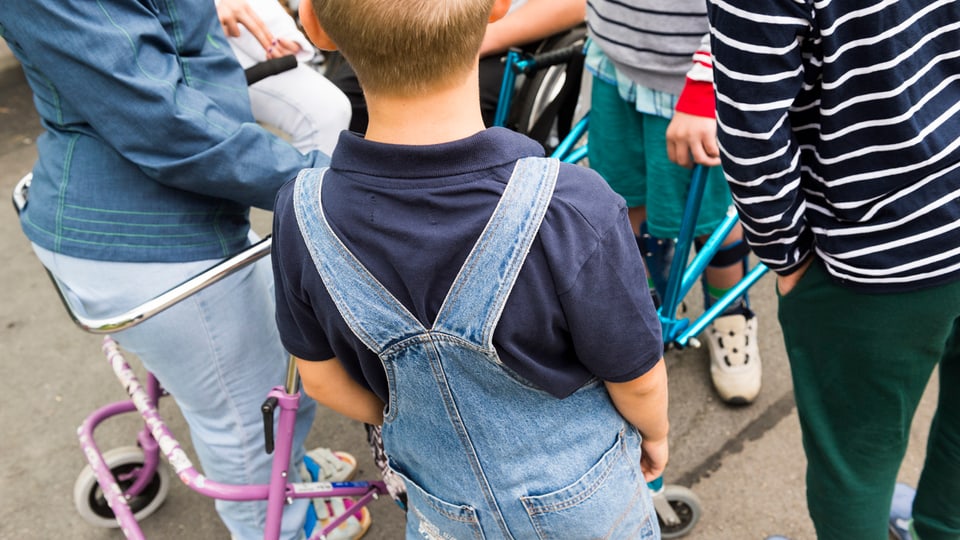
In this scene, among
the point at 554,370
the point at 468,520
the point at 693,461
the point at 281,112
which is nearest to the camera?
the point at 554,370

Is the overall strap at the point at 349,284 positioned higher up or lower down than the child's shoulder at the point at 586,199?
lower down

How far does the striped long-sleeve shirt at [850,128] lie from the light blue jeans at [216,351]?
1080mm

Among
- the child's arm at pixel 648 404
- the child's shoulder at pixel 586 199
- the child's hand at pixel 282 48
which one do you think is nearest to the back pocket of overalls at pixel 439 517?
the child's arm at pixel 648 404

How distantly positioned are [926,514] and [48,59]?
6.50ft

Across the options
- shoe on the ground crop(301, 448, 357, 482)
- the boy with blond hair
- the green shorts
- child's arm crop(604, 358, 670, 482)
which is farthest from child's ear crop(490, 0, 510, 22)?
shoe on the ground crop(301, 448, 357, 482)

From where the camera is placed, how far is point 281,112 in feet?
6.68

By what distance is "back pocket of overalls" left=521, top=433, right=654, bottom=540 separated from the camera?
1275mm

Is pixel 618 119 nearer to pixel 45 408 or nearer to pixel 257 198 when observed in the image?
pixel 257 198

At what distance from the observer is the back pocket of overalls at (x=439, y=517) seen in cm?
133

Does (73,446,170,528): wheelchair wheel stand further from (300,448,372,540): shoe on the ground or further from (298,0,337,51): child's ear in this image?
(298,0,337,51): child's ear

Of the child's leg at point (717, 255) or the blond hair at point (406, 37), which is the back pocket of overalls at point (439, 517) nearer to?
the blond hair at point (406, 37)

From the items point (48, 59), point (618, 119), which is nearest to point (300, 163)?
point (48, 59)

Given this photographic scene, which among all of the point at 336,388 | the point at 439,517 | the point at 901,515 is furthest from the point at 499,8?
the point at 901,515

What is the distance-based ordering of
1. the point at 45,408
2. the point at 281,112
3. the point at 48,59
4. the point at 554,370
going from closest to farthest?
1. the point at 554,370
2. the point at 48,59
3. the point at 281,112
4. the point at 45,408
